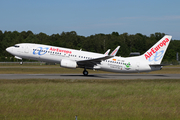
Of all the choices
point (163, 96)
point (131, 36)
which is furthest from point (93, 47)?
point (163, 96)

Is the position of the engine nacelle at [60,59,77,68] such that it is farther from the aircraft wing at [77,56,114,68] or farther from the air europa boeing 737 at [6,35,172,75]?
the aircraft wing at [77,56,114,68]

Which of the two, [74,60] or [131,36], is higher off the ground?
[131,36]

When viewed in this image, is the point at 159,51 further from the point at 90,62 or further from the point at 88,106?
the point at 88,106

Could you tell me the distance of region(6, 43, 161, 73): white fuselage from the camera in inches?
1419

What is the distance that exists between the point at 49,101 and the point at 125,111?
5082mm

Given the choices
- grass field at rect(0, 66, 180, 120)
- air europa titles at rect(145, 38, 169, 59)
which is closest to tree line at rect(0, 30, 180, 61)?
air europa titles at rect(145, 38, 169, 59)

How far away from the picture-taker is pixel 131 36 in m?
142

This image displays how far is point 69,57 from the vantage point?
3644 centimetres

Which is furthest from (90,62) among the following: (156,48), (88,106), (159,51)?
(88,106)

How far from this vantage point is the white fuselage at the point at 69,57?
36031 millimetres

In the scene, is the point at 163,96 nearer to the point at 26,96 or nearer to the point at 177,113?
the point at 177,113

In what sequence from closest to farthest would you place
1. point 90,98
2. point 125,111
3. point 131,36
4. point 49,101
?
point 125,111, point 49,101, point 90,98, point 131,36

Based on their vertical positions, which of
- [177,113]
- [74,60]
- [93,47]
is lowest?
[177,113]

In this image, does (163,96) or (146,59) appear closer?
(163,96)
